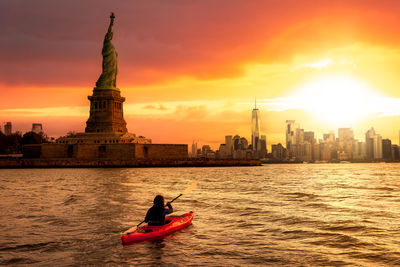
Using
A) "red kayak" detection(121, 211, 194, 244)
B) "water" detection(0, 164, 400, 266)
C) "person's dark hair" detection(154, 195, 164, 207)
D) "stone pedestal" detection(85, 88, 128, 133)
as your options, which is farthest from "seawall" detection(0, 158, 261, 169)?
"person's dark hair" detection(154, 195, 164, 207)

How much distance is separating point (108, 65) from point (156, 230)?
3974 inches

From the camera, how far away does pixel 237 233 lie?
1911 centimetres

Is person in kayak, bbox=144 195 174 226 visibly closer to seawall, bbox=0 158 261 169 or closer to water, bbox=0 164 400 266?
water, bbox=0 164 400 266

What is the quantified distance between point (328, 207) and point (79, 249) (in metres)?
18.9

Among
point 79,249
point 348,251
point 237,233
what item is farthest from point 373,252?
point 79,249

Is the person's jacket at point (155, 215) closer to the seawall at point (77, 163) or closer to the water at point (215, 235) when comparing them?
the water at point (215, 235)

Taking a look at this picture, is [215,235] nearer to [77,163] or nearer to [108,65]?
[77,163]

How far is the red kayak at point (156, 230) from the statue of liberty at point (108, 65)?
9751 centimetres

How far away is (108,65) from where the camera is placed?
11369 centimetres

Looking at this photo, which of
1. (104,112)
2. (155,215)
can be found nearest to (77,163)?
(104,112)

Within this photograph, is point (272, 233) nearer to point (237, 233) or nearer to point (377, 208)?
point (237, 233)

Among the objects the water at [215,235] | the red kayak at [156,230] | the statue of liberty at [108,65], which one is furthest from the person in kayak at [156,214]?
the statue of liberty at [108,65]

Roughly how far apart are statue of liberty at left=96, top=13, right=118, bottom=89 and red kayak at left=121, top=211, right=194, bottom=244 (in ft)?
320

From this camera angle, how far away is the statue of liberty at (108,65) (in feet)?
372
